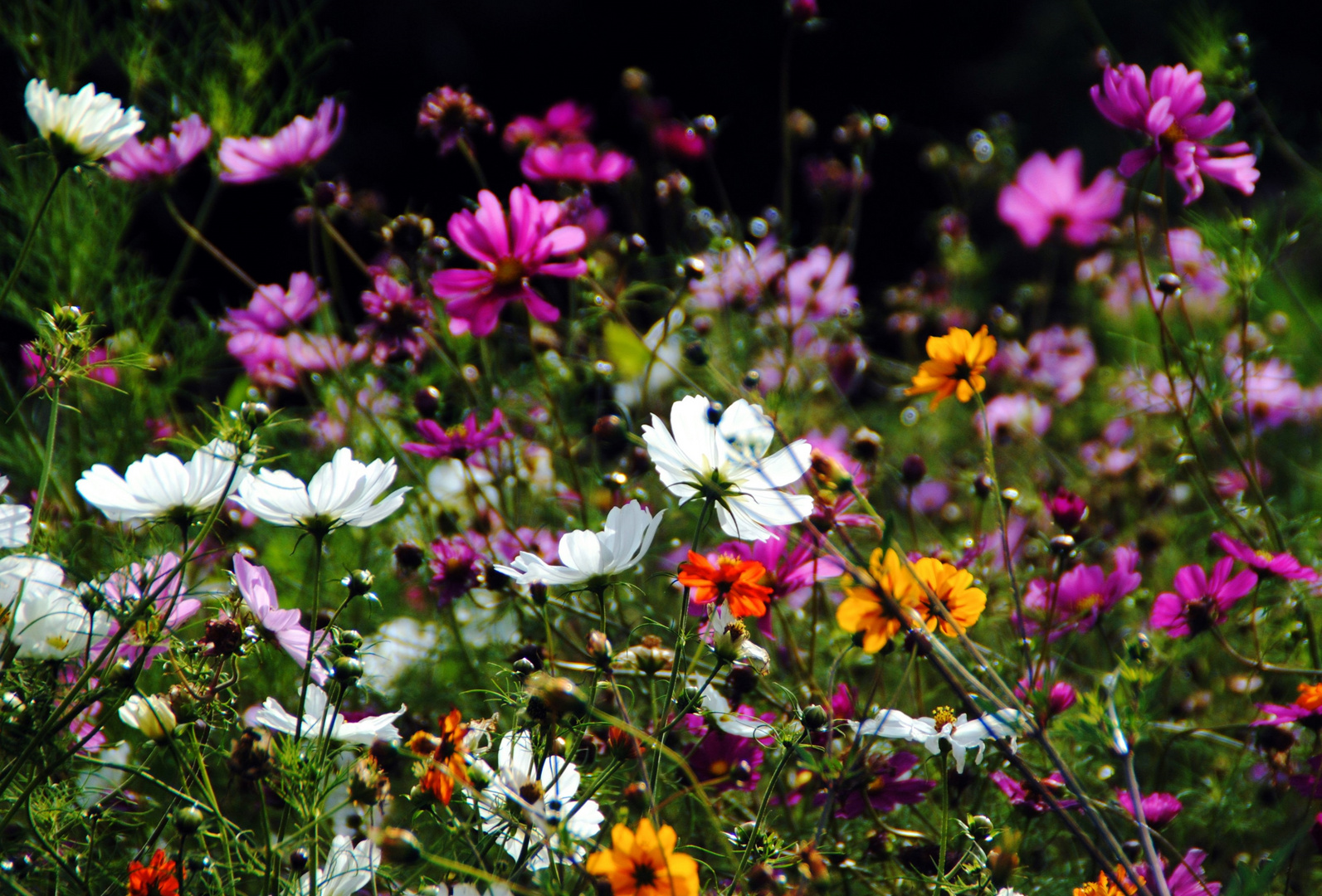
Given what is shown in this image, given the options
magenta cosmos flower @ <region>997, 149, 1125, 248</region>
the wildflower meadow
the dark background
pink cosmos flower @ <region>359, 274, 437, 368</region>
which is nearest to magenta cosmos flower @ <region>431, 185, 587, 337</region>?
the wildflower meadow

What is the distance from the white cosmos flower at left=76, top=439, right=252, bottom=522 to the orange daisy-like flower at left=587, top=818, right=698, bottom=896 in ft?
0.86

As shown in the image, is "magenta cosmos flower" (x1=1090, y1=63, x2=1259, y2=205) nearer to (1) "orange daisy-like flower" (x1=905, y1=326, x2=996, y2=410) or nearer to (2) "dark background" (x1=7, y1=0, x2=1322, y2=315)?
(1) "orange daisy-like flower" (x1=905, y1=326, x2=996, y2=410)

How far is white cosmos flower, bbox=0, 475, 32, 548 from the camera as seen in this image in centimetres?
48

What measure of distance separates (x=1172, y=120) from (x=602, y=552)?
0.47m

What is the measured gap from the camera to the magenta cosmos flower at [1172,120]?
588mm

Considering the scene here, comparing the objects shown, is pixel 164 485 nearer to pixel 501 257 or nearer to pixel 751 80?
pixel 501 257

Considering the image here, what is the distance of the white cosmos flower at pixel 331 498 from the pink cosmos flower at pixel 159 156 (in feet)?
1.52

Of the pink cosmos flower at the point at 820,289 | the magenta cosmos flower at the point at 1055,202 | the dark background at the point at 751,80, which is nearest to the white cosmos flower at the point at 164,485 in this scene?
the pink cosmos flower at the point at 820,289

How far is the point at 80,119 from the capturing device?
57cm

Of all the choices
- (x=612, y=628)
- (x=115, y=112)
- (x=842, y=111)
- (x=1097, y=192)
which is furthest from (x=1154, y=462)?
(x=842, y=111)

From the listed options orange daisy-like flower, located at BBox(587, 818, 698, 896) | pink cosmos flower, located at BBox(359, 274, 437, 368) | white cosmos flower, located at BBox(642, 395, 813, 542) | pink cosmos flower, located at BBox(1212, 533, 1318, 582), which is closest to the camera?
orange daisy-like flower, located at BBox(587, 818, 698, 896)

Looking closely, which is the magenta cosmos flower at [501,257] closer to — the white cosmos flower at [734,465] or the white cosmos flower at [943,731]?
the white cosmos flower at [734,465]

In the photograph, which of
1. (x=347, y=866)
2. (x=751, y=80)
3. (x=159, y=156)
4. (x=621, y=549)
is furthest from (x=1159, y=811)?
(x=751, y=80)

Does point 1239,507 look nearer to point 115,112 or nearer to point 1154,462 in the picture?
point 1154,462
